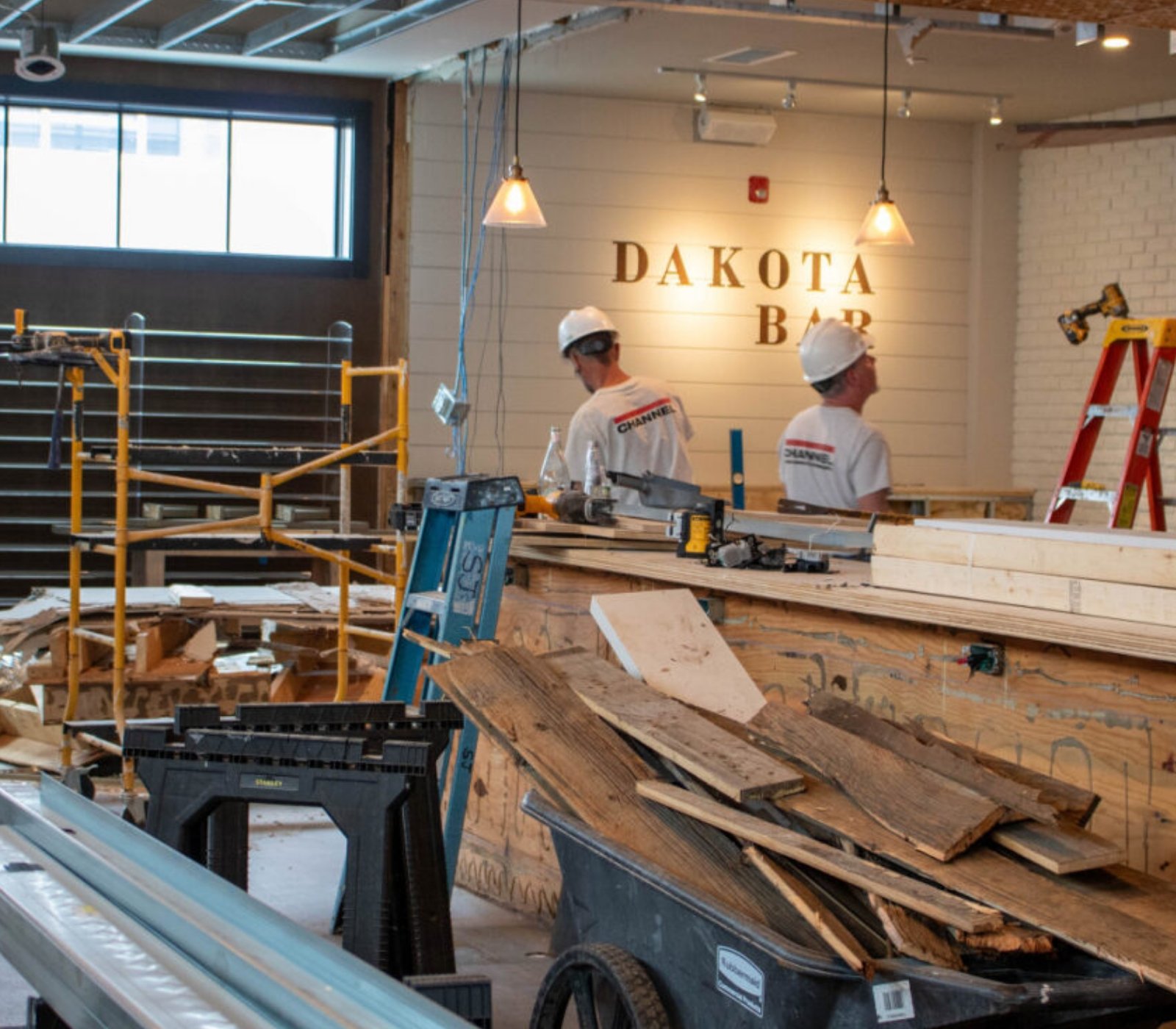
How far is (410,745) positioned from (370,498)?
7937mm

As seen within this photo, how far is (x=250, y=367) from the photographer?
10461mm

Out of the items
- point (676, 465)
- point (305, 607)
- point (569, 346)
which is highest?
point (569, 346)

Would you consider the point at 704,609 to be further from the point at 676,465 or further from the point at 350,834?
the point at 676,465

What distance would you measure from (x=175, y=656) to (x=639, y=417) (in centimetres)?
226

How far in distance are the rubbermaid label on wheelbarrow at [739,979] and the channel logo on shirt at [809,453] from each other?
11.2 feet

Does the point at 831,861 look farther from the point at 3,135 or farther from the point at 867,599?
the point at 3,135

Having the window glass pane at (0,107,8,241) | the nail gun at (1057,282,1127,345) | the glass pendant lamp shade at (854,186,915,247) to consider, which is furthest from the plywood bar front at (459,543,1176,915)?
the window glass pane at (0,107,8,241)

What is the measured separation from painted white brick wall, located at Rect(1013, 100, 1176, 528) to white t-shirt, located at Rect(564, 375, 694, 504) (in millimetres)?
4719

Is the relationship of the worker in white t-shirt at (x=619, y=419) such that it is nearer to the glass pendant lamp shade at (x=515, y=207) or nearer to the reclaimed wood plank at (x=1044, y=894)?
the glass pendant lamp shade at (x=515, y=207)

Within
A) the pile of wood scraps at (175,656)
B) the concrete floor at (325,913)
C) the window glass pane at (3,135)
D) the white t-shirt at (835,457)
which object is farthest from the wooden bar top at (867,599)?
the window glass pane at (3,135)

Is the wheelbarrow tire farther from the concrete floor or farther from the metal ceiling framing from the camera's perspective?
the metal ceiling framing

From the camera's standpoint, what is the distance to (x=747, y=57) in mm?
9508

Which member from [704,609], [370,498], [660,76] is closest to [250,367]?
[370,498]

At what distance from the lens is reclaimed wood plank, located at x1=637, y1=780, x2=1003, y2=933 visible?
2.18 meters
